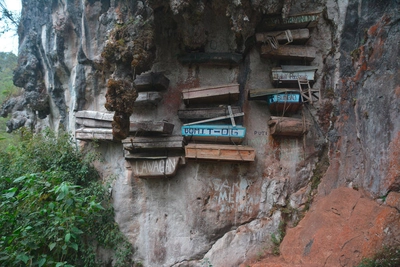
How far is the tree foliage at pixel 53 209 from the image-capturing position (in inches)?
151

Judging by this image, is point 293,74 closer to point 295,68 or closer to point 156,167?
point 295,68

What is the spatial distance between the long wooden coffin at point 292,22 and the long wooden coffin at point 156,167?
12.1 feet

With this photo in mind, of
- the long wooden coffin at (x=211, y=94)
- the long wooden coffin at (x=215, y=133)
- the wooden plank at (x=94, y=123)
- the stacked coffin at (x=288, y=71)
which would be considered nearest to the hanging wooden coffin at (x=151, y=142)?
the long wooden coffin at (x=215, y=133)

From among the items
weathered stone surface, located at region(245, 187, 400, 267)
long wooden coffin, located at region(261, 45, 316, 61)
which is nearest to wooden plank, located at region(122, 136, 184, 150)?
long wooden coffin, located at region(261, 45, 316, 61)

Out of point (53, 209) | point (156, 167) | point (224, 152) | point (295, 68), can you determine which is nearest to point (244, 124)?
point (224, 152)

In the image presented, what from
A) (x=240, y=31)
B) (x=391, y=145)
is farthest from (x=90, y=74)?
(x=391, y=145)

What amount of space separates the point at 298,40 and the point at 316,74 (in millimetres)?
897

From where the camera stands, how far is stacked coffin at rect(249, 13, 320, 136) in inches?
227

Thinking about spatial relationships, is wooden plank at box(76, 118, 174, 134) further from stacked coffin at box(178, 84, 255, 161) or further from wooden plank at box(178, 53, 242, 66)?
wooden plank at box(178, 53, 242, 66)

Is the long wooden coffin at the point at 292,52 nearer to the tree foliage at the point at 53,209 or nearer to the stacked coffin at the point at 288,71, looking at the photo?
the stacked coffin at the point at 288,71

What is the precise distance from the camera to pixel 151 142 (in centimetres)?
600

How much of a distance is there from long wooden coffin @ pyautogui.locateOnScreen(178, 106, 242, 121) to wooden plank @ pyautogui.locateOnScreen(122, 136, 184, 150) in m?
0.54

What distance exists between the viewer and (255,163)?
6.06 metres

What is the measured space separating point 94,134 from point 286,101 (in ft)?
15.0
